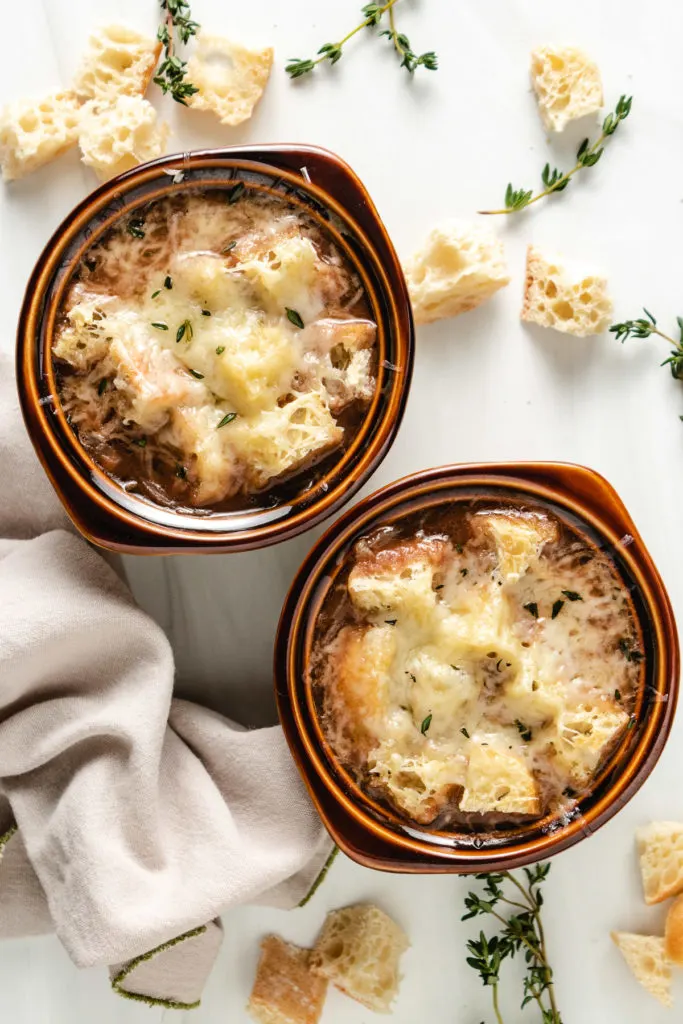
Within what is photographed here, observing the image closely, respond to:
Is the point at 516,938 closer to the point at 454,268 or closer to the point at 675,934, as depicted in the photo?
the point at 675,934

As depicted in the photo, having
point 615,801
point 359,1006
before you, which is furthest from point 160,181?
point 359,1006

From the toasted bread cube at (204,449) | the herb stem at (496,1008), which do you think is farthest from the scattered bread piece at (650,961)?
the toasted bread cube at (204,449)

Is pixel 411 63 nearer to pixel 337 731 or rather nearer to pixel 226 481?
pixel 226 481

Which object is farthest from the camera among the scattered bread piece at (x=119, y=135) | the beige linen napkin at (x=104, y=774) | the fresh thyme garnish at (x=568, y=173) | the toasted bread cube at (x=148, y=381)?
the fresh thyme garnish at (x=568, y=173)

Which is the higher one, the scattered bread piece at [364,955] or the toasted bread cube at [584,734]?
the toasted bread cube at [584,734]

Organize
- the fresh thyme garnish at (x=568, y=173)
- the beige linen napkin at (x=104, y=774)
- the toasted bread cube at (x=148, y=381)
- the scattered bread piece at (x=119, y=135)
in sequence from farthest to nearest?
1. the fresh thyme garnish at (x=568, y=173)
2. the scattered bread piece at (x=119, y=135)
3. the beige linen napkin at (x=104, y=774)
4. the toasted bread cube at (x=148, y=381)

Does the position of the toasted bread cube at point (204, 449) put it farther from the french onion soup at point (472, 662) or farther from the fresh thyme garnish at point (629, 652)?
the fresh thyme garnish at point (629, 652)

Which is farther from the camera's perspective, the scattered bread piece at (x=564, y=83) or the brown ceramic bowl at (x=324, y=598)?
the scattered bread piece at (x=564, y=83)

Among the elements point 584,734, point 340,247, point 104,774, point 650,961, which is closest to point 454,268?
point 340,247

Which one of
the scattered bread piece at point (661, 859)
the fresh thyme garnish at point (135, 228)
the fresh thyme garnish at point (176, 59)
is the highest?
the fresh thyme garnish at point (176, 59)
